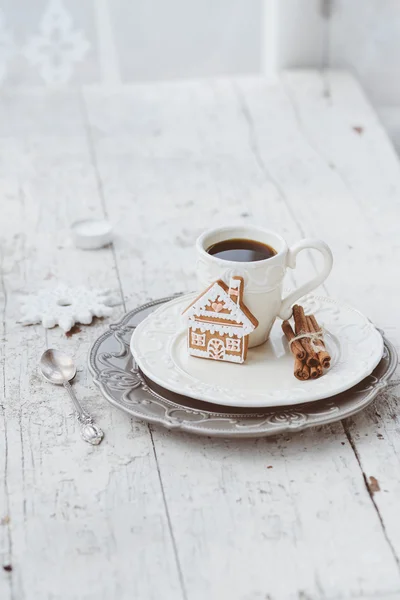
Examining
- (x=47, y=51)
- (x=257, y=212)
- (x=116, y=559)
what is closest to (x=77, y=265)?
(x=257, y=212)

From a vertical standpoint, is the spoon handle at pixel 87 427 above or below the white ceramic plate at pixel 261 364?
below

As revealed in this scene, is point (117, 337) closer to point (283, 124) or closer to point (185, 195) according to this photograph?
point (185, 195)

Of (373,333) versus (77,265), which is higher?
(373,333)

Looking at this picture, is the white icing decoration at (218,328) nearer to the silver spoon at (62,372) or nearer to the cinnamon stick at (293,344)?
the cinnamon stick at (293,344)

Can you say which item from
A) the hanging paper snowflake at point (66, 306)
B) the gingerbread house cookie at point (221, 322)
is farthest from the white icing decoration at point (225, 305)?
the hanging paper snowflake at point (66, 306)

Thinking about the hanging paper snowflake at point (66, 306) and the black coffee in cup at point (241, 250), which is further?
the hanging paper snowflake at point (66, 306)

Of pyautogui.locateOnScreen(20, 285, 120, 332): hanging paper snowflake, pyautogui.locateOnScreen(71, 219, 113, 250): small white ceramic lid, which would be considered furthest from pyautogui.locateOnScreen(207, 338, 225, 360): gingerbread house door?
pyautogui.locateOnScreen(71, 219, 113, 250): small white ceramic lid

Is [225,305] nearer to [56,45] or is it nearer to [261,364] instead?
[261,364]

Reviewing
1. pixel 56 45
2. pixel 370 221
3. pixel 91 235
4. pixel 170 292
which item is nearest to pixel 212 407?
pixel 170 292
